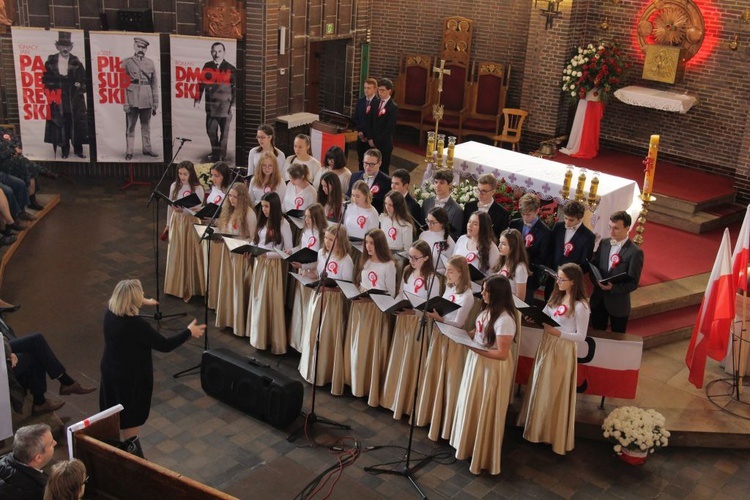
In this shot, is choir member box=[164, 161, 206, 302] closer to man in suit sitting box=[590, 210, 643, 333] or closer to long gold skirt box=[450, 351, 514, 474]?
long gold skirt box=[450, 351, 514, 474]

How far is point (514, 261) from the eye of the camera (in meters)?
7.55

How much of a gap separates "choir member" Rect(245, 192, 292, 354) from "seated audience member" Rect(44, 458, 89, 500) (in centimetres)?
387

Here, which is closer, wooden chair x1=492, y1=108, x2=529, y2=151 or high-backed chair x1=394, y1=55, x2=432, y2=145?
wooden chair x1=492, y1=108, x2=529, y2=151

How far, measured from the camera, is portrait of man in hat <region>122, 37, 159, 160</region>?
1283 centimetres

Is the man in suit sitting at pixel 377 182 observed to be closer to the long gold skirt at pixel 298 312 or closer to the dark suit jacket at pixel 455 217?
the dark suit jacket at pixel 455 217

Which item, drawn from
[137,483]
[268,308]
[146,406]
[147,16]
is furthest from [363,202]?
[147,16]

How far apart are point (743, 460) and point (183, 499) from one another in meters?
5.11

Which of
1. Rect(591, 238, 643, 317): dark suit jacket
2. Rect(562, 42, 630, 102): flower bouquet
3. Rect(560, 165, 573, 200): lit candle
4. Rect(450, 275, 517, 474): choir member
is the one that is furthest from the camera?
Rect(562, 42, 630, 102): flower bouquet

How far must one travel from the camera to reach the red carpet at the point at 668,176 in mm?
12961

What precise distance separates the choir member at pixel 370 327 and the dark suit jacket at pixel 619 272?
2.02m

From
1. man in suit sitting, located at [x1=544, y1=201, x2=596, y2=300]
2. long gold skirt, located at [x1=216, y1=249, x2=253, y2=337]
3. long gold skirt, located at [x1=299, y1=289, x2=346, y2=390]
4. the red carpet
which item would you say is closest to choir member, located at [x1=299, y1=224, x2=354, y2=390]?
long gold skirt, located at [x1=299, y1=289, x2=346, y2=390]

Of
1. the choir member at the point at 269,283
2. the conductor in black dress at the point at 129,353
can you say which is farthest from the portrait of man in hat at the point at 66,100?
the conductor in black dress at the point at 129,353

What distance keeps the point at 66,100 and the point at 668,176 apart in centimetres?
935

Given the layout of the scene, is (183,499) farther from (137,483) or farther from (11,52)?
(11,52)
